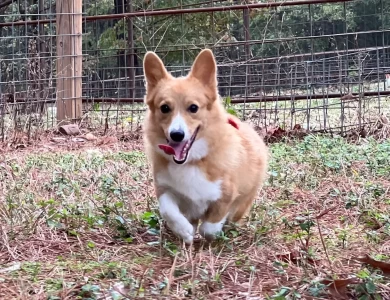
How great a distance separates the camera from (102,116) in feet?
29.5

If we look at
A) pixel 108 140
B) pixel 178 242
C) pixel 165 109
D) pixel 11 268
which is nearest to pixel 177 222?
pixel 178 242

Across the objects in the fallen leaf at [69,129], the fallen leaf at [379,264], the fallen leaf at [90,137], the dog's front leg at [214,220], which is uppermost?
the fallen leaf at [69,129]

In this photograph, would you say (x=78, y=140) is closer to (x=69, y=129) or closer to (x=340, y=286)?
(x=69, y=129)

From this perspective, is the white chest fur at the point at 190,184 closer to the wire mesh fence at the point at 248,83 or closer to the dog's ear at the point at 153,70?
the dog's ear at the point at 153,70

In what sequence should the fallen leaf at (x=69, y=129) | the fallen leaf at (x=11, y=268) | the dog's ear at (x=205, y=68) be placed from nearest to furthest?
the fallen leaf at (x=11, y=268)
the dog's ear at (x=205, y=68)
the fallen leaf at (x=69, y=129)

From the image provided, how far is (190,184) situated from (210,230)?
26cm

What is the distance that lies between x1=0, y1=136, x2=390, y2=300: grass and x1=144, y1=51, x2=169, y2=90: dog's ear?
767 millimetres

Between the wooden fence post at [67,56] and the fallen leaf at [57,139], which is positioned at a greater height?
the wooden fence post at [67,56]

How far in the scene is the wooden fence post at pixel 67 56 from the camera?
8.76 m

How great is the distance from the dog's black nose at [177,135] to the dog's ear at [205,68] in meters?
0.46

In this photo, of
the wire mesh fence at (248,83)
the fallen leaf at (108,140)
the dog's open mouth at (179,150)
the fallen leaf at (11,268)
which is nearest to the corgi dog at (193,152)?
the dog's open mouth at (179,150)

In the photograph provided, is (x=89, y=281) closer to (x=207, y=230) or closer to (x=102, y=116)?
(x=207, y=230)

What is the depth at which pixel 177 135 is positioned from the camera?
3.27 m

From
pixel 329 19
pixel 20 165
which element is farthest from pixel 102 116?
pixel 329 19
